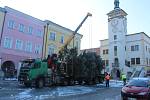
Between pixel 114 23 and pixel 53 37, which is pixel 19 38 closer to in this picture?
pixel 53 37

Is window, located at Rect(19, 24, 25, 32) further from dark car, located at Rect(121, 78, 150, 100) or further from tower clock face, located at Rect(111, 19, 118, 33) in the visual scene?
tower clock face, located at Rect(111, 19, 118, 33)

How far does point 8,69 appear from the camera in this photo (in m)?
39.7

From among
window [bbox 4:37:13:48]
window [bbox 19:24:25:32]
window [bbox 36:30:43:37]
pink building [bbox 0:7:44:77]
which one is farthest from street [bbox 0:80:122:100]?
window [bbox 36:30:43:37]

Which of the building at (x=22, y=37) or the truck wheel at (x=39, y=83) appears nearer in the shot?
the truck wheel at (x=39, y=83)

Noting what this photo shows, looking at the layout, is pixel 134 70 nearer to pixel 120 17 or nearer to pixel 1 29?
pixel 120 17

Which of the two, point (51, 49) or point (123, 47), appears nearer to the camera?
point (51, 49)

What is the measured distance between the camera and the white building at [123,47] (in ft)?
220

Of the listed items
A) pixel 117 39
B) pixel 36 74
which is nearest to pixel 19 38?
pixel 36 74

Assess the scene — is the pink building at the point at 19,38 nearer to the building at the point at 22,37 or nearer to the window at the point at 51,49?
the building at the point at 22,37

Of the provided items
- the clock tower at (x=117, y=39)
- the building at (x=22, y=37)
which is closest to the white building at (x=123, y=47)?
the clock tower at (x=117, y=39)

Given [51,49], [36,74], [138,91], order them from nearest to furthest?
[138,91], [36,74], [51,49]

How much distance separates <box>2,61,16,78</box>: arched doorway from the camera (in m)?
37.9

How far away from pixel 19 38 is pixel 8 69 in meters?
5.52

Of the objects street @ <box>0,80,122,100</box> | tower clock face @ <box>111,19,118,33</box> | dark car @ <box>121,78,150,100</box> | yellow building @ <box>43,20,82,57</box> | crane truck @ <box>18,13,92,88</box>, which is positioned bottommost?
street @ <box>0,80,122,100</box>
